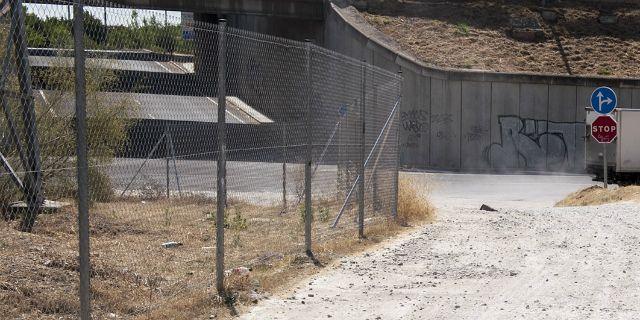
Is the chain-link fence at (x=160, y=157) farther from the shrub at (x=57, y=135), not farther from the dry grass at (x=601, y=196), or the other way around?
the dry grass at (x=601, y=196)

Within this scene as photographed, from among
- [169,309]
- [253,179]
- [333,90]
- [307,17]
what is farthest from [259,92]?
[307,17]

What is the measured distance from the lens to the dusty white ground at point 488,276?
8.23 meters

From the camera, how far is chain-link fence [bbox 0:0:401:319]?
7449 mm

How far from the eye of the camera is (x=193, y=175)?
10688 millimetres

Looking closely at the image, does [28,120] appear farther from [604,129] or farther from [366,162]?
[604,129]

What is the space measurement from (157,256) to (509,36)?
1303 inches

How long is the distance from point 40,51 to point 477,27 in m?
34.9

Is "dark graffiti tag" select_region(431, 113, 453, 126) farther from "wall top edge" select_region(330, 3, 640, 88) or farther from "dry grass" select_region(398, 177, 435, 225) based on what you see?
"dry grass" select_region(398, 177, 435, 225)

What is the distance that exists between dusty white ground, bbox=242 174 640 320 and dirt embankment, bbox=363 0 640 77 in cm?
2229

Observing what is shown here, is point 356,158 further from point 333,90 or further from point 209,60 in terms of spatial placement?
point 209,60

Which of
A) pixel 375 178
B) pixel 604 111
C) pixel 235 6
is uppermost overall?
pixel 235 6

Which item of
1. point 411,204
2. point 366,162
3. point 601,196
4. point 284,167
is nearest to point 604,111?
point 601,196

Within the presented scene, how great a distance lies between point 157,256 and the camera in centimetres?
986

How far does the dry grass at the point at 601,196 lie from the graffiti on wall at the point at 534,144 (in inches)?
431
